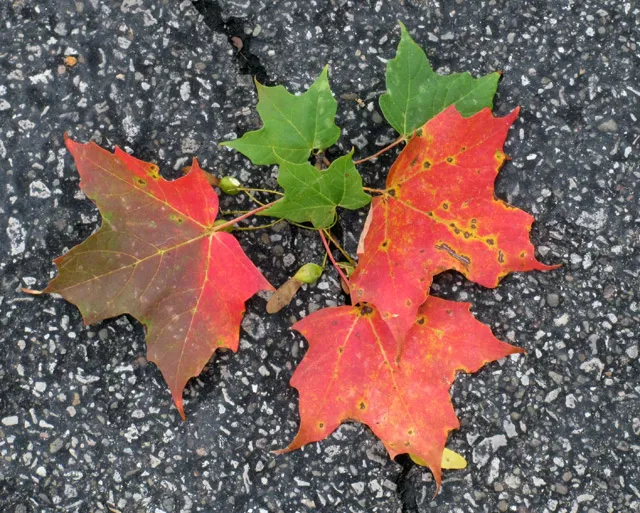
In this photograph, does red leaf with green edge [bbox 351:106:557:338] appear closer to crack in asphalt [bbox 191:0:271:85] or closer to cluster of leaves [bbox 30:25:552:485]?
cluster of leaves [bbox 30:25:552:485]

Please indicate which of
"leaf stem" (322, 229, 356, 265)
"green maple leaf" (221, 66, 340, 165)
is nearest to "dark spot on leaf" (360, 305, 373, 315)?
"leaf stem" (322, 229, 356, 265)

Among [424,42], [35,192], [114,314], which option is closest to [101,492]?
[114,314]

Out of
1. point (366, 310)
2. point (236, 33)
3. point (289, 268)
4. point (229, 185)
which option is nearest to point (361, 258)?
point (366, 310)

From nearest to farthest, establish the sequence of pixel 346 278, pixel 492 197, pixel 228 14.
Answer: pixel 492 197, pixel 346 278, pixel 228 14

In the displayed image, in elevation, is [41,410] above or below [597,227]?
below

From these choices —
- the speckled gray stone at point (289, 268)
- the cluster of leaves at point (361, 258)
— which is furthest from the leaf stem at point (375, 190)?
the speckled gray stone at point (289, 268)

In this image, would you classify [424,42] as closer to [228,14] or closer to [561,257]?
[228,14]

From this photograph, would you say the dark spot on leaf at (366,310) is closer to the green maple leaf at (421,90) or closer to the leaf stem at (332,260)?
the leaf stem at (332,260)
